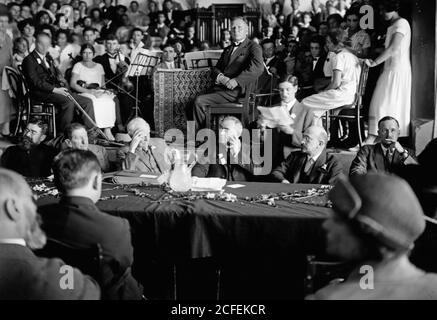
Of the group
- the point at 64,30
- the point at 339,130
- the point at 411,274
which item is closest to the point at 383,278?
the point at 411,274

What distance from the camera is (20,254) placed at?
1773 millimetres

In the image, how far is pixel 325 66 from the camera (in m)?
6.89

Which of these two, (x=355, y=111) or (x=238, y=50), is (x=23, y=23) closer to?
(x=238, y=50)

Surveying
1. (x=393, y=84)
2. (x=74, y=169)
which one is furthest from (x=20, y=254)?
(x=393, y=84)

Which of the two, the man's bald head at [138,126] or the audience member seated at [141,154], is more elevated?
the man's bald head at [138,126]

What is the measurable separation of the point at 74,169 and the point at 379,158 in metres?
2.72

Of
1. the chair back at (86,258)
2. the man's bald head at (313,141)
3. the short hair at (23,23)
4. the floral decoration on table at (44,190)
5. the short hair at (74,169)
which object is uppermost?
the short hair at (23,23)

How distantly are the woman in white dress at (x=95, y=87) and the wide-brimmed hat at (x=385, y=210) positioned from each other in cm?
573

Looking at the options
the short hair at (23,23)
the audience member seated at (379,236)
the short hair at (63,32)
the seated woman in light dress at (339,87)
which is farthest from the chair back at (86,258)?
the short hair at (23,23)

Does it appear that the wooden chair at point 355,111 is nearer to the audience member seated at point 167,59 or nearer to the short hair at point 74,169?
the audience member seated at point 167,59

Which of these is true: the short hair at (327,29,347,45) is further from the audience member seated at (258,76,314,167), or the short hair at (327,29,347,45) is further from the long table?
the long table

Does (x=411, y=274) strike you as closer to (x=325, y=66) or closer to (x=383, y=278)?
(x=383, y=278)

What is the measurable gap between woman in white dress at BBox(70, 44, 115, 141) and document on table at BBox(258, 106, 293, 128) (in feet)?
6.44

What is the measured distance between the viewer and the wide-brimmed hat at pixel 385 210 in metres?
1.51
